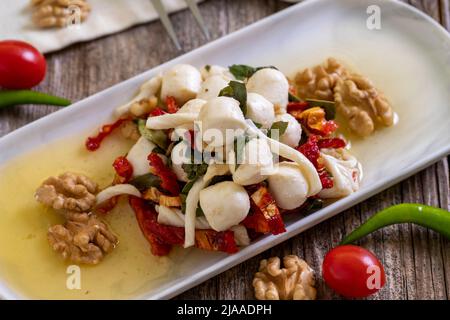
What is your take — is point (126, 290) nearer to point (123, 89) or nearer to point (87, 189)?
point (87, 189)

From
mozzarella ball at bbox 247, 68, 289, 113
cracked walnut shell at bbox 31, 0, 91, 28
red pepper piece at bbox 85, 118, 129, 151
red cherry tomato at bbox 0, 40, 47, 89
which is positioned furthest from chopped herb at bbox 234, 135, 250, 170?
cracked walnut shell at bbox 31, 0, 91, 28

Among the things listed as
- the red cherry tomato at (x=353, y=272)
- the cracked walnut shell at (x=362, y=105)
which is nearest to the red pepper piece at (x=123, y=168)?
the red cherry tomato at (x=353, y=272)

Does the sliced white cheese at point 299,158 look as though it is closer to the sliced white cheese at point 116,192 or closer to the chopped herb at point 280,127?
the chopped herb at point 280,127

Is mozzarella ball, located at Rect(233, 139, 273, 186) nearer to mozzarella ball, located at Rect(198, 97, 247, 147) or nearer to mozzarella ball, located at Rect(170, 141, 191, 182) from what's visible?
mozzarella ball, located at Rect(198, 97, 247, 147)

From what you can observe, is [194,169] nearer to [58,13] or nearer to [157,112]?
[157,112]

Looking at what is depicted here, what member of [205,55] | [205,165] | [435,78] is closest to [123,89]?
[205,55]

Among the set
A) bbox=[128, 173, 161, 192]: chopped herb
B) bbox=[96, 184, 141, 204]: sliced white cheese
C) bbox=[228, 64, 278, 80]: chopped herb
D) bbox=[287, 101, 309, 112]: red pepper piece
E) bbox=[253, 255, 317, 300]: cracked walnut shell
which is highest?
bbox=[228, 64, 278, 80]: chopped herb
